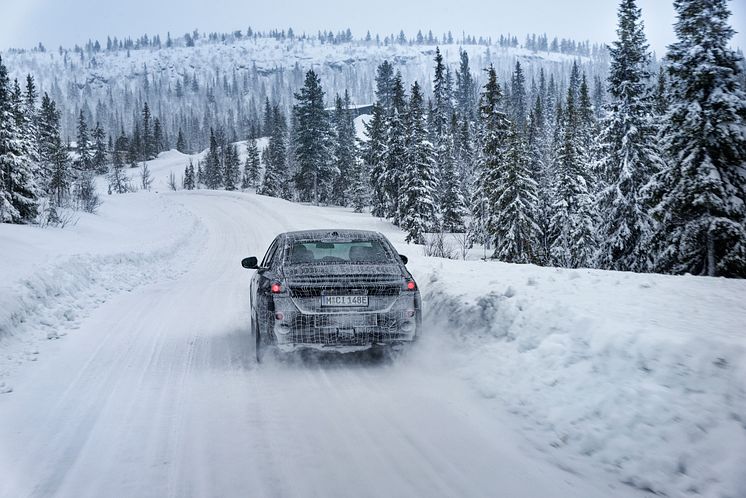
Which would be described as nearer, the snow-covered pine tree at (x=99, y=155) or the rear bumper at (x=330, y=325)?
the rear bumper at (x=330, y=325)

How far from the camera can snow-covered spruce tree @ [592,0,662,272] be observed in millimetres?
26641

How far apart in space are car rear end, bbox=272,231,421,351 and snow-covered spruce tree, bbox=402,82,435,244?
31631mm

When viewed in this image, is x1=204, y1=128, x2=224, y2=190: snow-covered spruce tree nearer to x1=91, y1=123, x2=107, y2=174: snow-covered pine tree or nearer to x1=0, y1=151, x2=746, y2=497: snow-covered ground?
x1=91, y1=123, x2=107, y2=174: snow-covered pine tree

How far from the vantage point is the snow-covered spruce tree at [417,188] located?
124ft

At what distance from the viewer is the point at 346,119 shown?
83.9 m

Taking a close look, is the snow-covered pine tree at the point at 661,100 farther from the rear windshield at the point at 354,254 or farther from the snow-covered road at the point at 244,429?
the snow-covered road at the point at 244,429

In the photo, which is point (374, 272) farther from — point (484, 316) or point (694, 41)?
point (694, 41)

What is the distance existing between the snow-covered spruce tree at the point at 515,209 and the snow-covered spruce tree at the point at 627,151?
468 cm

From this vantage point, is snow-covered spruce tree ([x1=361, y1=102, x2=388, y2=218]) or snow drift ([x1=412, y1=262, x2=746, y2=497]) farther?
snow-covered spruce tree ([x1=361, y1=102, x2=388, y2=218])

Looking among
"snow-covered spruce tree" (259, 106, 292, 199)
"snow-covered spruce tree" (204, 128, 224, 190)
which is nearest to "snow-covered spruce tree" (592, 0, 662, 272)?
"snow-covered spruce tree" (259, 106, 292, 199)

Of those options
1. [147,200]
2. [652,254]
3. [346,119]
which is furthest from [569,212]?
[346,119]

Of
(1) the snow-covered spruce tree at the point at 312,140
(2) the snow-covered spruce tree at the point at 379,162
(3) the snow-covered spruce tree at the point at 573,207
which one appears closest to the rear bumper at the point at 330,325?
(3) the snow-covered spruce tree at the point at 573,207

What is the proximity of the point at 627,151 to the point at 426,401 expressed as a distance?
26.4 meters

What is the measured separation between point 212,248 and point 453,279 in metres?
16.7
